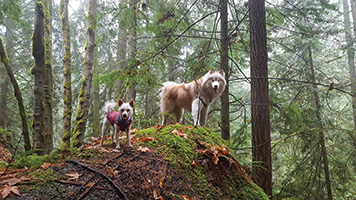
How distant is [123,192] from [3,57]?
344 centimetres

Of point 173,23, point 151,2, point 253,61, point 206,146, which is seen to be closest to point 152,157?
point 206,146

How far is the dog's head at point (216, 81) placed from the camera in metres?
5.29

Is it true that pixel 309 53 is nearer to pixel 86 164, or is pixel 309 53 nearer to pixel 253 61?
pixel 253 61

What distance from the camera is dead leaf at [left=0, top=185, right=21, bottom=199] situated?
6.06 feet

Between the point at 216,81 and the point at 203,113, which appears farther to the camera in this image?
the point at 203,113

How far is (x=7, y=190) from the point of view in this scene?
1.90 metres

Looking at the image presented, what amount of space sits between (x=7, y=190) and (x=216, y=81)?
444cm

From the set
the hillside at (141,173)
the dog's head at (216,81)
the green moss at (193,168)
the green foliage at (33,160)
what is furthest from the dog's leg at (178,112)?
the green foliage at (33,160)

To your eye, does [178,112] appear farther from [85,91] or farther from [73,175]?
[73,175]

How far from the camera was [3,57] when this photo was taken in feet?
12.6

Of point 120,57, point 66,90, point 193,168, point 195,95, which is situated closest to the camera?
point 193,168

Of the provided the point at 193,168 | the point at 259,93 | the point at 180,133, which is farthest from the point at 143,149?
the point at 259,93

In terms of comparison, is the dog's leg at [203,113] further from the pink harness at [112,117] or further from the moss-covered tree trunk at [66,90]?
the moss-covered tree trunk at [66,90]

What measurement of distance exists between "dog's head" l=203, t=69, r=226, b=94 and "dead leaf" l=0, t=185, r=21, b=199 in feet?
13.8
